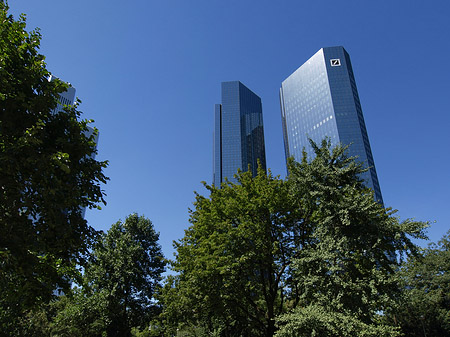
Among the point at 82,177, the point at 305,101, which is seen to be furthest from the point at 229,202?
the point at 305,101

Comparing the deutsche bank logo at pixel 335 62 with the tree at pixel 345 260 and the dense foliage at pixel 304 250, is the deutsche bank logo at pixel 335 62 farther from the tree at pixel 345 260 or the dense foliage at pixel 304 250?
the tree at pixel 345 260

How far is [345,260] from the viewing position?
15406 millimetres

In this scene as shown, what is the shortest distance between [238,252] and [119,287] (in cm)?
2008

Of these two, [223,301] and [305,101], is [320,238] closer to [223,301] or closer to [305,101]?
[223,301]

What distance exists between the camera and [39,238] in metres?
9.85

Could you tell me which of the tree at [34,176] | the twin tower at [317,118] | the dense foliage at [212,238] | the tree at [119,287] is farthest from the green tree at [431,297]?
the twin tower at [317,118]

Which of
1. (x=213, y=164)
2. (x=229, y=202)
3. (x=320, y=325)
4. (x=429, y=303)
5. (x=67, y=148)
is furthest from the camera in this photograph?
(x=213, y=164)

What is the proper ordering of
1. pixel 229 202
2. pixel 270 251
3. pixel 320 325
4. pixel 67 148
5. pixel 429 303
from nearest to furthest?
1. pixel 67 148
2. pixel 320 325
3. pixel 270 251
4. pixel 229 202
5. pixel 429 303

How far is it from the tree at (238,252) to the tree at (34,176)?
9136 millimetres

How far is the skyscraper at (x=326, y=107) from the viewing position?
495ft

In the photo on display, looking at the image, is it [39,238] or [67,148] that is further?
[67,148]

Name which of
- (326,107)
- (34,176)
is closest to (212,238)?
(34,176)

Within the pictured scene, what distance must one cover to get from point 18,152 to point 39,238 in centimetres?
296

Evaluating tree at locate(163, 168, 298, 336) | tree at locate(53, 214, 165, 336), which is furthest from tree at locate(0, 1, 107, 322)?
tree at locate(53, 214, 165, 336)
